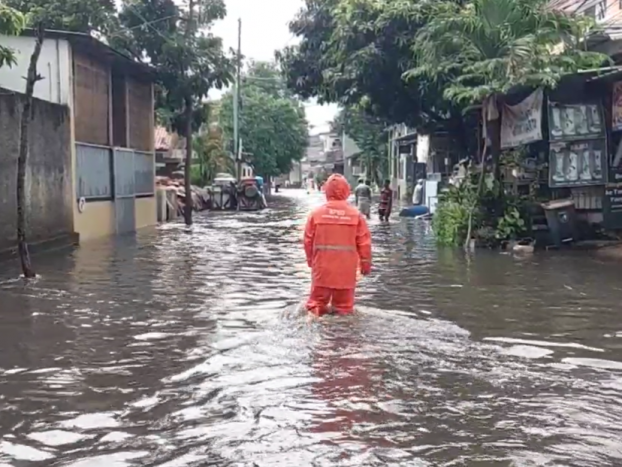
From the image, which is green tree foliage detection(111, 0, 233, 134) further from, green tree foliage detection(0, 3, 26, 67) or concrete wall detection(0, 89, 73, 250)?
green tree foliage detection(0, 3, 26, 67)

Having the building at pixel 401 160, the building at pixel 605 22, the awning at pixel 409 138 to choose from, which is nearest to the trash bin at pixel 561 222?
the building at pixel 605 22

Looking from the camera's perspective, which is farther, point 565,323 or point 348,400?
point 565,323

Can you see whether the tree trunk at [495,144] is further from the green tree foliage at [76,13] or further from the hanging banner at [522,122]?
the green tree foliage at [76,13]

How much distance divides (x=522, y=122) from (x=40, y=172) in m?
9.86

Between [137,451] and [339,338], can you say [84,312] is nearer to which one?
[339,338]

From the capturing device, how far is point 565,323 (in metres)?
9.06

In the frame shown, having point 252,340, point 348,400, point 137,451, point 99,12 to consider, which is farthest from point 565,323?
point 99,12

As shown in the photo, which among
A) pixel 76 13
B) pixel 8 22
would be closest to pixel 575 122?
pixel 8 22

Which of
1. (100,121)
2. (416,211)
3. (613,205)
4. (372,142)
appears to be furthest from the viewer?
(372,142)

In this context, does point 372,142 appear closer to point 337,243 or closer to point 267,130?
point 267,130

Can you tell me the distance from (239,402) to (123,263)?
32.5 feet

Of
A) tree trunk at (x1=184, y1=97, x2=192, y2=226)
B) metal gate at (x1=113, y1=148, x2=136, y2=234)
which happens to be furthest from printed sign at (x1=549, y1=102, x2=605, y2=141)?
tree trunk at (x1=184, y1=97, x2=192, y2=226)

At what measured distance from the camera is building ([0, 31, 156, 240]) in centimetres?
1959

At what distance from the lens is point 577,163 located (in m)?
16.7
